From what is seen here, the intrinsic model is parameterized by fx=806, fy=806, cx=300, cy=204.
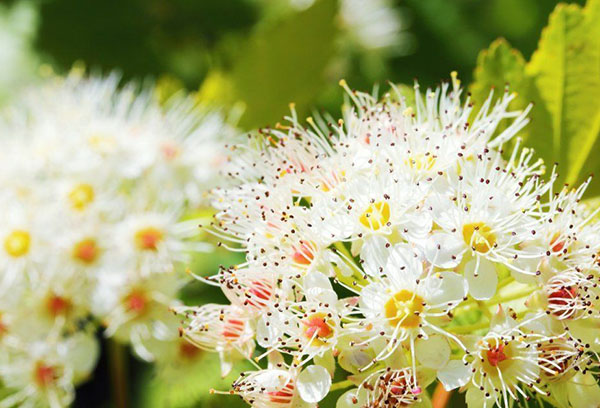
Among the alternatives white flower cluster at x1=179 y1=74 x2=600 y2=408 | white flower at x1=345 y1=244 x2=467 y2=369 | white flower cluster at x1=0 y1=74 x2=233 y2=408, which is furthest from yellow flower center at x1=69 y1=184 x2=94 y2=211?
white flower at x1=345 y1=244 x2=467 y2=369

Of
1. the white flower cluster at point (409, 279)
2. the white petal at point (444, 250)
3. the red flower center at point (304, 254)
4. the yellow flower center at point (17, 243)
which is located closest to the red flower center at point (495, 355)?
the white flower cluster at point (409, 279)

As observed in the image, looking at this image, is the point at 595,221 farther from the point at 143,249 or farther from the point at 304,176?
the point at 143,249

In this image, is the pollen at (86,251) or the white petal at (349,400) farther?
the pollen at (86,251)

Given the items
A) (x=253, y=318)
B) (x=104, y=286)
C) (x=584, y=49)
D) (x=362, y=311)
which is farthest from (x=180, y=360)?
(x=584, y=49)

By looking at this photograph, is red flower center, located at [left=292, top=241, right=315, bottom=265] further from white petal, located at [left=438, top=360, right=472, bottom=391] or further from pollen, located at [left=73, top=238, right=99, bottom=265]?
pollen, located at [left=73, top=238, right=99, bottom=265]

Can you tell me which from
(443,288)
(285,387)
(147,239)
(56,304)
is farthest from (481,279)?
(56,304)

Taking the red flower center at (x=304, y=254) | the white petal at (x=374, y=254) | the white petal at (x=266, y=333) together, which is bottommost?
the white petal at (x=266, y=333)

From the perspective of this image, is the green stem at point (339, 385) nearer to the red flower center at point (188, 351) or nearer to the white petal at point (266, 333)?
the white petal at point (266, 333)
